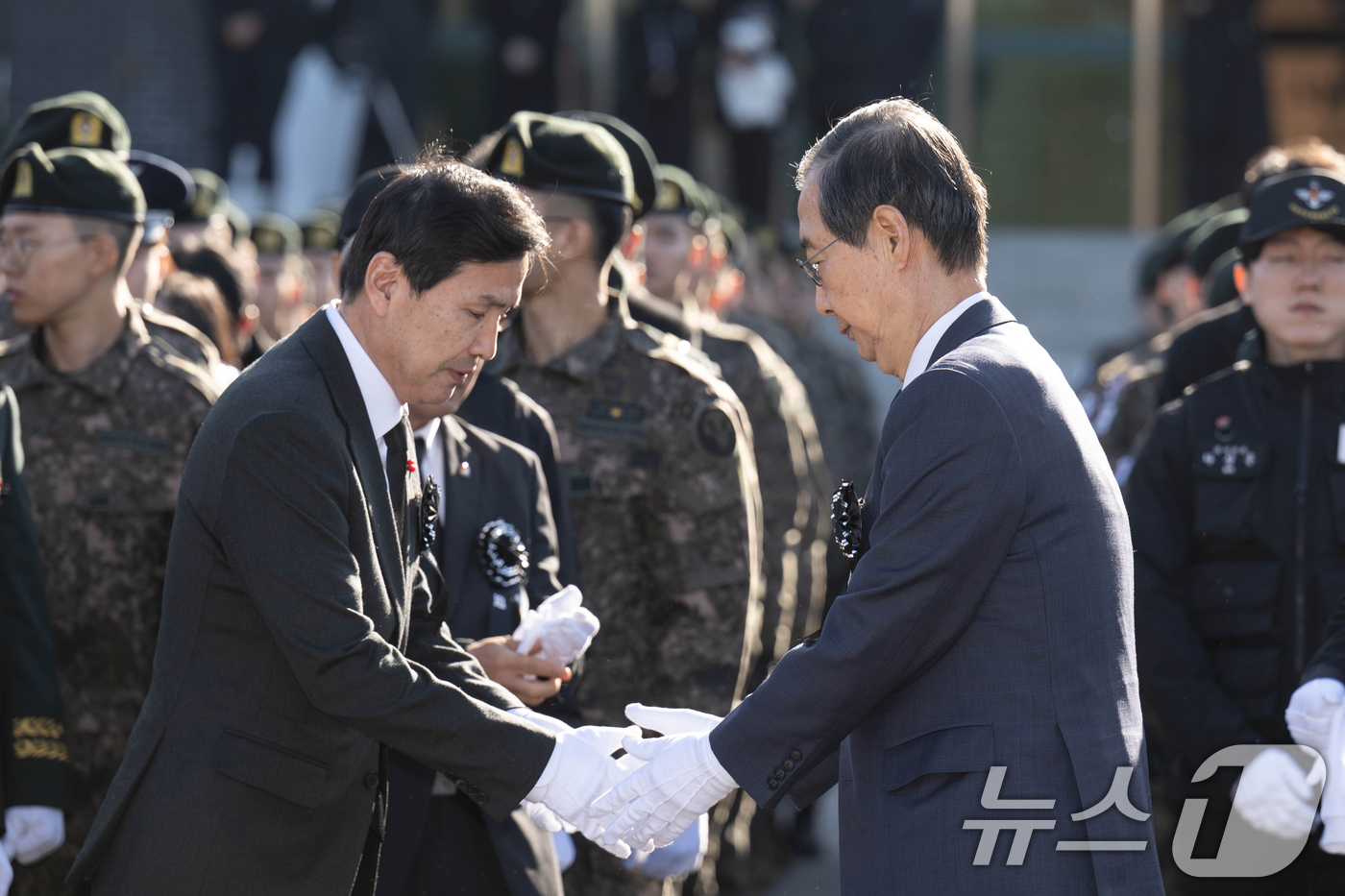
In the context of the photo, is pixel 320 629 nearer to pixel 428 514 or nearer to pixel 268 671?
pixel 268 671

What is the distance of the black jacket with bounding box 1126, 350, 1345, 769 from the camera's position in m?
3.90

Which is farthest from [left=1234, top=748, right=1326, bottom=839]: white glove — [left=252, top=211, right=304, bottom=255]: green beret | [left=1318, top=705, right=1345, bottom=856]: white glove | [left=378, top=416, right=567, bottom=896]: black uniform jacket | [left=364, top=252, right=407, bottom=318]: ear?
[left=252, top=211, right=304, bottom=255]: green beret

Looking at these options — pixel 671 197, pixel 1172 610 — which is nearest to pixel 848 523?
pixel 1172 610

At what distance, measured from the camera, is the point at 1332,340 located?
402cm

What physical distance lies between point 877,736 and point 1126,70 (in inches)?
472

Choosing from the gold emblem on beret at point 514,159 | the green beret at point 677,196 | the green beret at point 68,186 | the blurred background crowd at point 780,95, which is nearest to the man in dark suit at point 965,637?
the gold emblem on beret at point 514,159

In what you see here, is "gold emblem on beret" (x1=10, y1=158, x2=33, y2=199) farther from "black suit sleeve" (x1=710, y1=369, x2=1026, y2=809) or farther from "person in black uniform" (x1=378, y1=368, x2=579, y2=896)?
"black suit sleeve" (x1=710, y1=369, x2=1026, y2=809)

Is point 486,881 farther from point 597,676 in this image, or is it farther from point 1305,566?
point 1305,566

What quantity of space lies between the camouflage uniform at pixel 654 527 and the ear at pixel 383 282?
140cm

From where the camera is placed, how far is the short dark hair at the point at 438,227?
108 inches

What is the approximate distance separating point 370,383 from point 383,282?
178 mm

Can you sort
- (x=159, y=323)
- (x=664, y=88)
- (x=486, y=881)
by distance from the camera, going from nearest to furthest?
1. (x=486, y=881)
2. (x=159, y=323)
3. (x=664, y=88)

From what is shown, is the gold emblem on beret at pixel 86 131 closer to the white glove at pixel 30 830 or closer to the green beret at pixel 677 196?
the green beret at pixel 677 196

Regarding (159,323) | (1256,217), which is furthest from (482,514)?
(1256,217)
